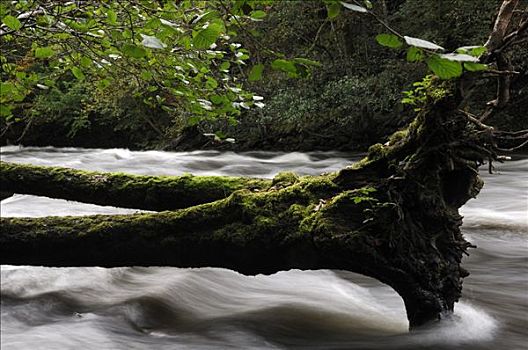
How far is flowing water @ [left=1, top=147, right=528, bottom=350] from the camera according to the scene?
3.20m

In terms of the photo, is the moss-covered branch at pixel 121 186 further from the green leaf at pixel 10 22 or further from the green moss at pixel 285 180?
the green leaf at pixel 10 22

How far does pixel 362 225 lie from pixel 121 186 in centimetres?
202

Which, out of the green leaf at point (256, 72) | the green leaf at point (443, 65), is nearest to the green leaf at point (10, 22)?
the green leaf at point (256, 72)

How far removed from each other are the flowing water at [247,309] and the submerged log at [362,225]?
48 centimetres

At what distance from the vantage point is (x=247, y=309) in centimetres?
380

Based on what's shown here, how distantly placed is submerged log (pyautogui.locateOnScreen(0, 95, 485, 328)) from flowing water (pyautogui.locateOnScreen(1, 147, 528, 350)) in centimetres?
48

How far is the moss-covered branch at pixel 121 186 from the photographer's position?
3760 mm

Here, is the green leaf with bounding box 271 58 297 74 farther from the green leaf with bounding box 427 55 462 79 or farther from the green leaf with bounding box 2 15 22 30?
the green leaf with bounding box 2 15 22 30

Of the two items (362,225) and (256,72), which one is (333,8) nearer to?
(256,72)

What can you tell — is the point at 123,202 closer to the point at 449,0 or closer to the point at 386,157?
the point at 386,157

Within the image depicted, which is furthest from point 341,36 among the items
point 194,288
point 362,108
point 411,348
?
point 411,348

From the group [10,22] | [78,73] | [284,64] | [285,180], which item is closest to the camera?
[284,64]

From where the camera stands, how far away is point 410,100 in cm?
286

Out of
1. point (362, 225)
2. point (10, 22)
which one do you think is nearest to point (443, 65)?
point (362, 225)
